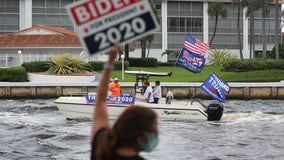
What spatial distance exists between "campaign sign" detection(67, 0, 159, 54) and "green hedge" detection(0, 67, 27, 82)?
41.9m

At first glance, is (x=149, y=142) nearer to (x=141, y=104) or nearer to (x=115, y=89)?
(x=141, y=104)

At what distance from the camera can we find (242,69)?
60.7 metres

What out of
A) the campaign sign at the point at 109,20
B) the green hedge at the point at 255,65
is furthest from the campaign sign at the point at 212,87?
the green hedge at the point at 255,65

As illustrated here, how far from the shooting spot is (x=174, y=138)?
20688mm

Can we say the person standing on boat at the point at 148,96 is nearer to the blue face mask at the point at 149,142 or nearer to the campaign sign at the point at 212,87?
the campaign sign at the point at 212,87

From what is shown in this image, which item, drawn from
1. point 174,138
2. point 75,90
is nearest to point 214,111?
point 174,138

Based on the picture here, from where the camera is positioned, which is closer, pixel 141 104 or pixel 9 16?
pixel 141 104

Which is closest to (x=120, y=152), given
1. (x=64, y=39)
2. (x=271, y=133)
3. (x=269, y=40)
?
(x=271, y=133)

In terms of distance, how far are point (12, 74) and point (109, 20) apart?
138 feet

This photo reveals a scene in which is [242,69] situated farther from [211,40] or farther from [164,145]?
[164,145]

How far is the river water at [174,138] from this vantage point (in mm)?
16859

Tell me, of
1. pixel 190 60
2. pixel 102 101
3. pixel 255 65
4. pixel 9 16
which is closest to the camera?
pixel 102 101

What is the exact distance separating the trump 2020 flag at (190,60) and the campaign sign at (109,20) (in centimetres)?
2266

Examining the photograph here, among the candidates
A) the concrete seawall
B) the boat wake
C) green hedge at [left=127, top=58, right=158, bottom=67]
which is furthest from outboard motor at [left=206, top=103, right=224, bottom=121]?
green hedge at [left=127, top=58, right=158, bottom=67]
